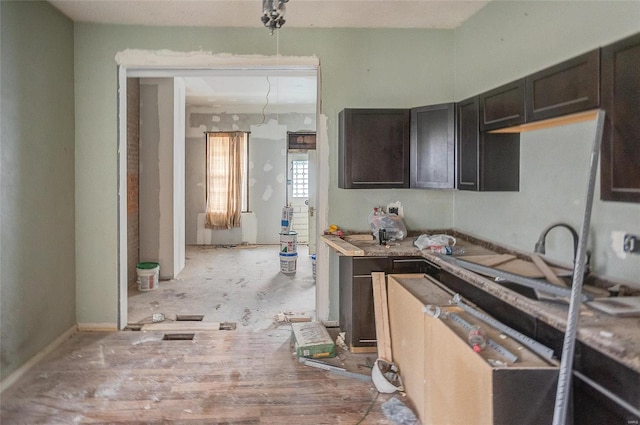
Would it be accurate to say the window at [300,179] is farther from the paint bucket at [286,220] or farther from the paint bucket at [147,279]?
the paint bucket at [147,279]

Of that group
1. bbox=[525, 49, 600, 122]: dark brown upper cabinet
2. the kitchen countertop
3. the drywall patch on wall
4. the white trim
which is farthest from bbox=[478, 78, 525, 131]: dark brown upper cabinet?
the drywall patch on wall

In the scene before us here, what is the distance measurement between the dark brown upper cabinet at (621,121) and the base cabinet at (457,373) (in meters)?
0.86

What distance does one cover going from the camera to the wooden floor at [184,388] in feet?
8.68

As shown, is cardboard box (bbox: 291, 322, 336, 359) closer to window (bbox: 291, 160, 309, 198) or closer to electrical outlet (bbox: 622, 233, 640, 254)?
electrical outlet (bbox: 622, 233, 640, 254)

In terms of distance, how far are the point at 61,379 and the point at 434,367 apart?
2.65 metres

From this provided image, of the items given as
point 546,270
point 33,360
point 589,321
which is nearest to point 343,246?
point 546,270

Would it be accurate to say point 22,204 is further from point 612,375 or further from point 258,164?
point 258,164

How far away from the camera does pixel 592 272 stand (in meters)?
2.44

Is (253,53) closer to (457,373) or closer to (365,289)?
(365,289)

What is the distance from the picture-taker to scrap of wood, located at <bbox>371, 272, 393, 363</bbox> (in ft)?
10.4

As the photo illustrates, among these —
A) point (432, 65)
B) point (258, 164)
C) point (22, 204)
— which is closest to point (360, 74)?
point (432, 65)

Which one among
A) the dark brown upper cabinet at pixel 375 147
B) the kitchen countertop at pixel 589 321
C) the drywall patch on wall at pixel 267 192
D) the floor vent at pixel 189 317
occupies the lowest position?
the floor vent at pixel 189 317

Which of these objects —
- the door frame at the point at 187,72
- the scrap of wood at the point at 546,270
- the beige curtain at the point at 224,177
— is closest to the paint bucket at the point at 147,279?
the door frame at the point at 187,72

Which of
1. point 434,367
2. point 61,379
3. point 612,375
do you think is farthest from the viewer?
point 61,379
